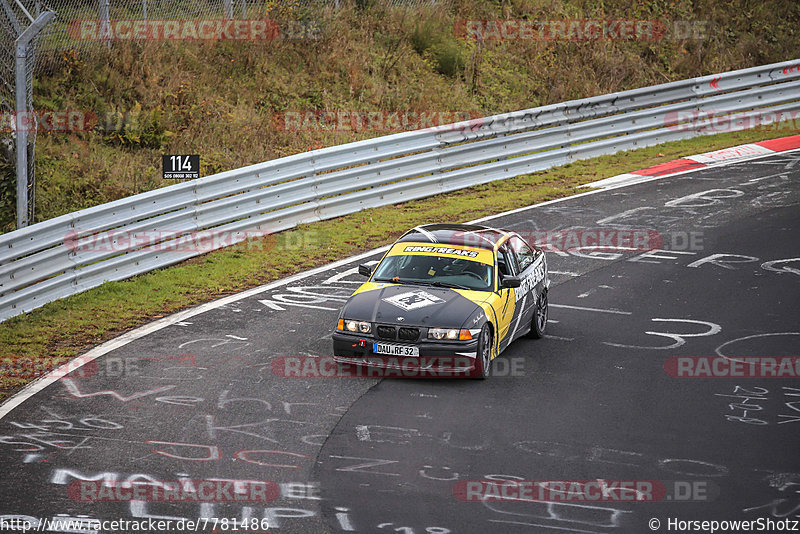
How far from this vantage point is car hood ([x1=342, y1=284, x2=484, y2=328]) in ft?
34.8

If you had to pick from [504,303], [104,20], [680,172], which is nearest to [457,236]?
[504,303]

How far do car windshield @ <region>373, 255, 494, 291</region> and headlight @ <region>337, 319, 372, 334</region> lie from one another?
1.06 meters

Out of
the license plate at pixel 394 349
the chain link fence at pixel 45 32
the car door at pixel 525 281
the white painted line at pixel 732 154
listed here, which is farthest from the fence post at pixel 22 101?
the white painted line at pixel 732 154

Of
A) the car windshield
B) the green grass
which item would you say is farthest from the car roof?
the green grass

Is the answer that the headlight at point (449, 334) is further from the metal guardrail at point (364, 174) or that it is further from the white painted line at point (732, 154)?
the white painted line at point (732, 154)

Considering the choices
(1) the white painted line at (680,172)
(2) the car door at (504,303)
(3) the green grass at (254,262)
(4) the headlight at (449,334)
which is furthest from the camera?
(1) the white painted line at (680,172)

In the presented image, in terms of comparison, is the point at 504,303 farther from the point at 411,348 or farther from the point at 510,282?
the point at 411,348

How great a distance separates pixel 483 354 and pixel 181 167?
6908mm

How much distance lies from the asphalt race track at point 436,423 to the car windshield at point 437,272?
1044mm

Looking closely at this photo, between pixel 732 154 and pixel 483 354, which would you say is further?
Result: pixel 732 154

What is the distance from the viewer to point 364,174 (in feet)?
61.6

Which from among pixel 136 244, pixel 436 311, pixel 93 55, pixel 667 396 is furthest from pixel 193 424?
pixel 93 55

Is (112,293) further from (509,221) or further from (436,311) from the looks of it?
(509,221)

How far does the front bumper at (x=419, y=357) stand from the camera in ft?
34.4
